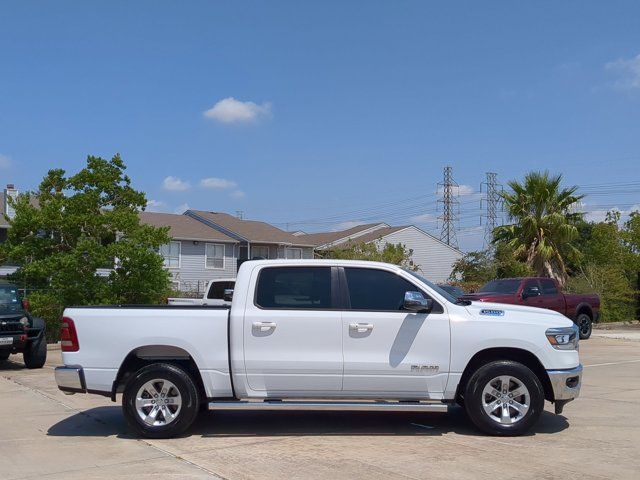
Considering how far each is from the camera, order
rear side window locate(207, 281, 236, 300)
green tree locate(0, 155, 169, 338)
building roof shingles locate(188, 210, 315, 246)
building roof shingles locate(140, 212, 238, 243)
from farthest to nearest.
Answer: building roof shingles locate(188, 210, 315, 246) < building roof shingles locate(140, 212, 238, 243) < green tree locate(0, 155, 169, 338) < rear side window locate(207, 281, 236, 300)

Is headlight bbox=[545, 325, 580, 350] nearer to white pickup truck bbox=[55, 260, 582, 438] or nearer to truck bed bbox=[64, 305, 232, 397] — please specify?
white pickup truck bbox=[55, 260, 582, 438]

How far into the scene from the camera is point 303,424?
8703mm

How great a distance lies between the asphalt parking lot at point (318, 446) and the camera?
661cm

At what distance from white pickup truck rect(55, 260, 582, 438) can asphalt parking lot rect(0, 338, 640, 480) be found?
39cm

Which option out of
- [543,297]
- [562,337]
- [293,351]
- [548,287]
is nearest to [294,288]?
[293,351]

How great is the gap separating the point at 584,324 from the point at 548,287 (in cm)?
196

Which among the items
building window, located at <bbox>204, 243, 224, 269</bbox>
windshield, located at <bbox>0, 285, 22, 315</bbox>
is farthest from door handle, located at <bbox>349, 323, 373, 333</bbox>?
building window, located at <bbox>204, 243, 224, 269</bbox>

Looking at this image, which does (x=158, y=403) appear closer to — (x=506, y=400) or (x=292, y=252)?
(x=506, y=400)

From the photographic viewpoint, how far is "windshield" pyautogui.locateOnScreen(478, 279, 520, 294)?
2131cm

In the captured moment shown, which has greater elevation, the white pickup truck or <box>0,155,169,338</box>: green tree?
<box>0,155,169,338</box>: green tree

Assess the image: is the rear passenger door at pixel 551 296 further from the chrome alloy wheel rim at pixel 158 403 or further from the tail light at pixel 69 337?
the tail light at pixel 69 337

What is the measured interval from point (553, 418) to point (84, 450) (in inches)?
221

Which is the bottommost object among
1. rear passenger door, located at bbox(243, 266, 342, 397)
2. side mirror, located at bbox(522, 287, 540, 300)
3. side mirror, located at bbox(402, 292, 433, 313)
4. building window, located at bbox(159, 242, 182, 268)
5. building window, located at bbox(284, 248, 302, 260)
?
rear passenger door, located at bbox(243, 266, 342, 397)

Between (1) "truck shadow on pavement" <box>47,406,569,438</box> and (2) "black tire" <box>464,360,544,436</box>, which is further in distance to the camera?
(1) "truck shadow on pavement" <box>47,406,569,438</box>
